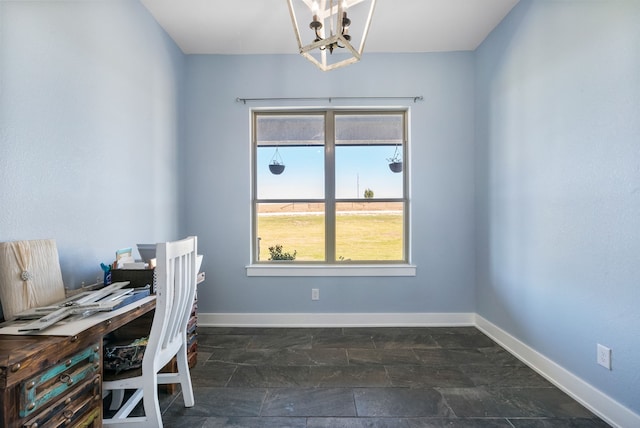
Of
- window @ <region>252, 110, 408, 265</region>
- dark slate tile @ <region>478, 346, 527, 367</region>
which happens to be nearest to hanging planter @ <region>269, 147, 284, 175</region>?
window @ <region>252, 110, 408, 265</region>

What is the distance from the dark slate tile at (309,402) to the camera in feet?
5.76

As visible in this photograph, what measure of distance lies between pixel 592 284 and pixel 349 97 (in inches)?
99.2

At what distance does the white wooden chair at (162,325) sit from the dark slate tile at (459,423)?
4.47ft

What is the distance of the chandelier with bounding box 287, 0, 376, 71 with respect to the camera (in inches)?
60.3

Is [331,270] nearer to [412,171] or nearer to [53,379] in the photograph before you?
[412,171]

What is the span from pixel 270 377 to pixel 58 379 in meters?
1.35

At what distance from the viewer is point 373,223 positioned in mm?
3285

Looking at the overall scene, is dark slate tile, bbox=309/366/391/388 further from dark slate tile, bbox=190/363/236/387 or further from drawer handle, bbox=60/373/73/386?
drawer handle, bbox=60/373/73/386

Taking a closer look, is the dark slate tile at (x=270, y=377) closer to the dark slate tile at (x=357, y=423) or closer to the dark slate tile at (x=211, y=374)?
the dark slate tile at (x=211, y=374)

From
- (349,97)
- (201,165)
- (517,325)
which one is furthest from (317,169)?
(517,325)

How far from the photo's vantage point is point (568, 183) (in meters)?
1.94

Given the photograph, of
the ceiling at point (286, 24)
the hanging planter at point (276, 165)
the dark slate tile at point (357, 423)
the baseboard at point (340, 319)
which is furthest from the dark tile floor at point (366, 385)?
the ceiling at point (286, 24)

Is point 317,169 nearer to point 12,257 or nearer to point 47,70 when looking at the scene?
point 47,70

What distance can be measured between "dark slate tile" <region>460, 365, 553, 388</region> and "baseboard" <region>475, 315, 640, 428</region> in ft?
0.23
